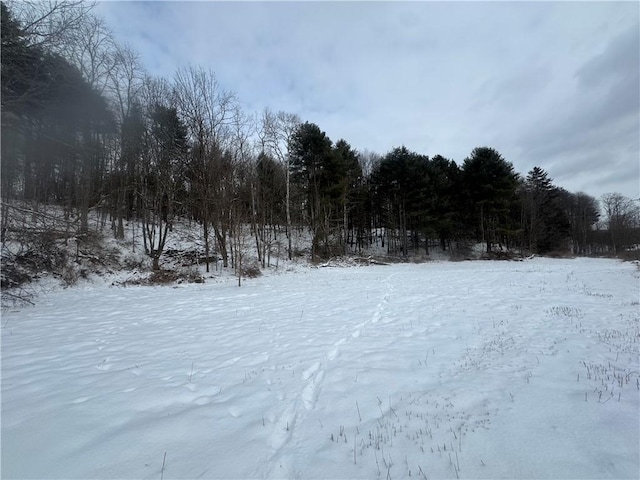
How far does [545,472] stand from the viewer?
2.39 meters

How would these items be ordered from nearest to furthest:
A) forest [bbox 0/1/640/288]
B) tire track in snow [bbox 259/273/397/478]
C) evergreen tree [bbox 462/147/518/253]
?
tire track in snow [bbox 259/273/397/478], forest [bbox 0/1/640/288], evergreen tree [bbox 462/147/518/253]

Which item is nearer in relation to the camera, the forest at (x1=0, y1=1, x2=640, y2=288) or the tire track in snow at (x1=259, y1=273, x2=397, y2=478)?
the tire track in snow at (x1=259, y1=273, x2=397, y2=478)

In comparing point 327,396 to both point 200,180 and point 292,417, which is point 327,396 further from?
point 200,180

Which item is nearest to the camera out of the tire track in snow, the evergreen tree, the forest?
the tire track in snow

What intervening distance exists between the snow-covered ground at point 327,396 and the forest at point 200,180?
326 centimetres

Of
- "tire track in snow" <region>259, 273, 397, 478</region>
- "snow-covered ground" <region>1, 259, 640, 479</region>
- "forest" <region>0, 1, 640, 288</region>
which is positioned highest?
"forest" <region>0, 1, 640, 288</region>

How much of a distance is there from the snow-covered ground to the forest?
10.7 ft

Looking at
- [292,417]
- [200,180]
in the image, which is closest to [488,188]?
[200,180]

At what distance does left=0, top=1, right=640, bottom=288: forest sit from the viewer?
6723mm

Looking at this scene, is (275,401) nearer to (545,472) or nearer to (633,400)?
(545,472)

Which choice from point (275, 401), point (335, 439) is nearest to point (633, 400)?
point (335, 439)

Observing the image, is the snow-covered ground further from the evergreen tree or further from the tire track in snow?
the evergreen tree

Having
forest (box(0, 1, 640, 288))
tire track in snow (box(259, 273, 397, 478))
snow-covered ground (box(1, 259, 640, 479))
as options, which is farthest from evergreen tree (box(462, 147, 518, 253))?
tire track in snow (box(259, 273, 397, 478))

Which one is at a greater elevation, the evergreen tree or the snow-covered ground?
the evergreen tree
